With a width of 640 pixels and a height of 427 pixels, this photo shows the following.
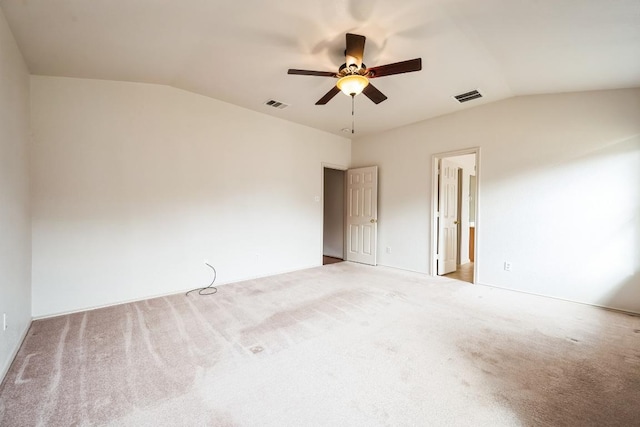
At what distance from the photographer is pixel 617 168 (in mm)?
3061

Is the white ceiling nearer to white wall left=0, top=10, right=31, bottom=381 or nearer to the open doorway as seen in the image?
white wall left=0, top=10, right=31, bottom=381

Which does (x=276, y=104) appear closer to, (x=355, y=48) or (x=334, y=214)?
(x=355, y=48)

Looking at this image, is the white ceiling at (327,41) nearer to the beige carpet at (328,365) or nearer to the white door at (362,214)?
the white door at (362,214)

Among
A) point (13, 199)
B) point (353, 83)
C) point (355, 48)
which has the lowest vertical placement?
point (13, 199)

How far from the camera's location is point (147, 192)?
3.40 meters

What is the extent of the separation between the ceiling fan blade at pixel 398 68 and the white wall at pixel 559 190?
2499mm

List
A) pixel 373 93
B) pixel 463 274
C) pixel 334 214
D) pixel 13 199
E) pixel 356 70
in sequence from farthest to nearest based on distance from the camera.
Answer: pixel 334 214, pixel 463 274, pixel 373 93, pixel 356 70, pixel 13 199

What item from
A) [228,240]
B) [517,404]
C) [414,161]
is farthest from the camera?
[414,161]

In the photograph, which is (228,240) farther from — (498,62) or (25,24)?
(498,62)

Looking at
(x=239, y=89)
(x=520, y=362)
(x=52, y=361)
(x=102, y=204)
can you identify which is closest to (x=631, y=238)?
(x=520, y=362)

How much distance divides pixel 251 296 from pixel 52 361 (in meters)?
1.90

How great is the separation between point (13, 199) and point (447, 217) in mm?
5596

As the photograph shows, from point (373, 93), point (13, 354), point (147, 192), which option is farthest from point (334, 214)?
point (13, 354)

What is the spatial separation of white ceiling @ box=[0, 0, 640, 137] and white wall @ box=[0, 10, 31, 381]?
0.97 feet
